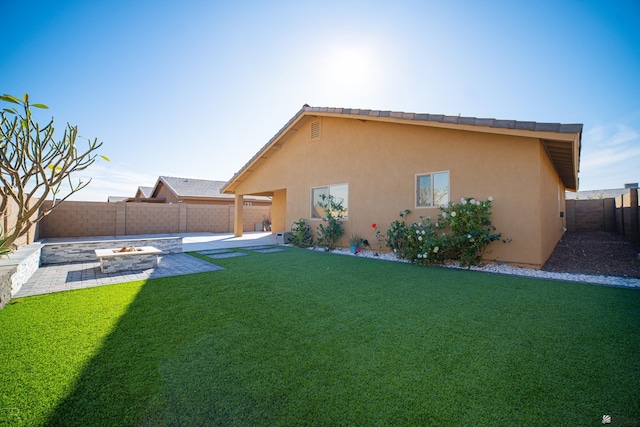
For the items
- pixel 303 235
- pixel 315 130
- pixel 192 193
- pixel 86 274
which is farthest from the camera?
pixel 192 193

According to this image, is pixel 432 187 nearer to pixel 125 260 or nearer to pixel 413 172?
pixel 413 172

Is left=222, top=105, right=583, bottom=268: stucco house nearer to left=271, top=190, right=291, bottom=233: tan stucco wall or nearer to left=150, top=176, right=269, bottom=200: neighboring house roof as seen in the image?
left=271, top=190, right=291, bottom=233: tan stucco wall

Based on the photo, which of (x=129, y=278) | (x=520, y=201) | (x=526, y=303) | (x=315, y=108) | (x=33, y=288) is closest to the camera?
(x=526, y=303)

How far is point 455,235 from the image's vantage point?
724 centimetres

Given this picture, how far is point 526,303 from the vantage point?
433 cm

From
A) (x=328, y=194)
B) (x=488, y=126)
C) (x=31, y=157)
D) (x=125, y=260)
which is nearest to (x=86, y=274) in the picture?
(x=125, y=260)

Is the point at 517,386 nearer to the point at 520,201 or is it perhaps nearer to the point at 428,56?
the point at 520,201

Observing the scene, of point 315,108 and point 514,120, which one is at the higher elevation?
point 315,108

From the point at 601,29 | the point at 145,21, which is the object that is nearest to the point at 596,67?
the point at 601,29

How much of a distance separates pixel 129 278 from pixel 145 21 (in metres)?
7.39

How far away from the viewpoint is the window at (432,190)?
8.17 metres

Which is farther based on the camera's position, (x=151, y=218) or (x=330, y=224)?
(x=151, y=218)

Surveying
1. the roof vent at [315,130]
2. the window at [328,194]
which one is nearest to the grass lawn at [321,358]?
the window at [328,194]

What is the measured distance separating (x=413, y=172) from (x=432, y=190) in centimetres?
84
